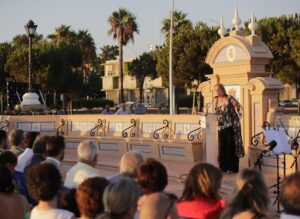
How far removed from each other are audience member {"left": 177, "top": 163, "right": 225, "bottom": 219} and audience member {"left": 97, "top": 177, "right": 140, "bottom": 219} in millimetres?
754

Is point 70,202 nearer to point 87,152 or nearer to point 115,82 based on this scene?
point 87,152

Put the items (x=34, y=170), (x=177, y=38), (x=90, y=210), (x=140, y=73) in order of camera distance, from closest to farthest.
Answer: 1. (x=90, y=210)
2. (x=34, y=170)
3. (x=177, y=38)
4. (x=140, y=73)

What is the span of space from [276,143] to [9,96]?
74.6 ft

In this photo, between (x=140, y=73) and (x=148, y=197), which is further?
(x=140, y=73)

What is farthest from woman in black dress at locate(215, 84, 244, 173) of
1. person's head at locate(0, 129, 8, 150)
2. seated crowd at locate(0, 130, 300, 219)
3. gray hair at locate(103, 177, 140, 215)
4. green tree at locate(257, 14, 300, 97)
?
green tree at locate(257, 14, 300, 97)

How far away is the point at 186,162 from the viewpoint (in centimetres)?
1475

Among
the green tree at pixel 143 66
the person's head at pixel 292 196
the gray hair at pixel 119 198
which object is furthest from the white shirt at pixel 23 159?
the green tree at pixel 143 66

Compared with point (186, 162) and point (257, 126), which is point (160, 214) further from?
point (186, 162)

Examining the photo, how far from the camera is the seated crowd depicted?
367cm

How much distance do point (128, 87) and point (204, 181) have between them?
8345cm

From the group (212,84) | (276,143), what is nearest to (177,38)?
(212,84)

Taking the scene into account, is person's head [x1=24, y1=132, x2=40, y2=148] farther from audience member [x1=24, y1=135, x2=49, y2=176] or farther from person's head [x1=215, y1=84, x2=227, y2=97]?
person's head [x1=215, y1=84, x2=227, y2=97]

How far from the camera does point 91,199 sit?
397 centimetres

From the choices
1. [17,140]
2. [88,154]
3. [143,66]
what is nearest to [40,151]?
[88,154]
